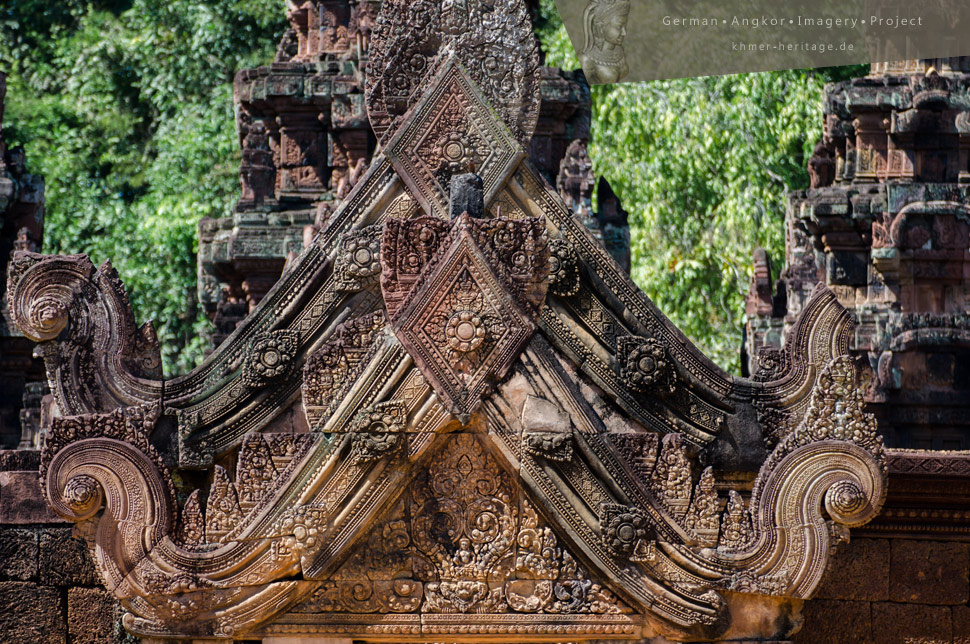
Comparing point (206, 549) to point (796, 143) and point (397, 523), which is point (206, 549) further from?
point (796, 143)

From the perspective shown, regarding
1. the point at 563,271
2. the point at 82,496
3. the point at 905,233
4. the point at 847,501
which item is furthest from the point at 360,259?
the point at 905,233

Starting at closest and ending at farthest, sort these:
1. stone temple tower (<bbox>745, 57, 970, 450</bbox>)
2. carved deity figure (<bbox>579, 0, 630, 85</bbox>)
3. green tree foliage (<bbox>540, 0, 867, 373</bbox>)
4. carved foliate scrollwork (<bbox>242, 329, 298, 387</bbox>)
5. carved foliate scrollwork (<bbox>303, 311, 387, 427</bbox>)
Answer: carved foliate scrollwork (<bbox>303, 311, 387, 427</bbox>), carved foliate scrollwork (<bbox>242, 329, 298, 387</bbox>), stone temple tower (<bbox>745, 57, 970, 450</bbox>), carved deity figure (<bbox>579, 0, 630, 85</bbox>), green tree foliage (<bbox>540, 0, 867, 373</bbox>)

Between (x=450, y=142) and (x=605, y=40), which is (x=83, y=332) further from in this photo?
(x=605, y=40)

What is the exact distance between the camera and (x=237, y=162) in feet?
78.8

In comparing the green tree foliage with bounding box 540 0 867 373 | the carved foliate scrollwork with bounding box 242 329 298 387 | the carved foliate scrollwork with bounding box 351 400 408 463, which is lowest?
the carved foliate scrollwork with bounding box 351 400 408 463

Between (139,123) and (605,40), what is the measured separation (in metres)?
8.98

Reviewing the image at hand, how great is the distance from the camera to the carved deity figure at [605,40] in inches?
824

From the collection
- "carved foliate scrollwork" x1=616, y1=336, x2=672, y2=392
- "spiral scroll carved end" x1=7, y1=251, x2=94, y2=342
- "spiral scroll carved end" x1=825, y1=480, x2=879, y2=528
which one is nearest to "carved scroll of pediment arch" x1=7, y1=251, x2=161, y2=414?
"spiral scroll carved end" x1=7, y1=251, x2=94, y2=342

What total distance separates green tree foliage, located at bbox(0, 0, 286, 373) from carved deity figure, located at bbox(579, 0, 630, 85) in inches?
207

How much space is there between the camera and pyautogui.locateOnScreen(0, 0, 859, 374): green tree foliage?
2284cm

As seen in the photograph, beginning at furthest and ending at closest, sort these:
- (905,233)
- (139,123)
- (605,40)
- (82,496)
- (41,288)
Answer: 1. (139,123)
2. (605,40)
3. (905,233)
4. (41,288)
5. (82,496)

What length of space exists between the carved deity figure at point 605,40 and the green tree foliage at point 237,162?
25cm

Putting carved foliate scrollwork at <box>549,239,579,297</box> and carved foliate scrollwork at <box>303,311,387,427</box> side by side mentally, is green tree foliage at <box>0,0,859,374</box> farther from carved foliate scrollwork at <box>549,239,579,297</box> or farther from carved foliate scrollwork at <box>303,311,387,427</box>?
carved foliate scrollwork at <box>303,311,387,427</box>

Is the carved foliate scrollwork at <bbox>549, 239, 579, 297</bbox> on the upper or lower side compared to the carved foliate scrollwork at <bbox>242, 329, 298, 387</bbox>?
upper
